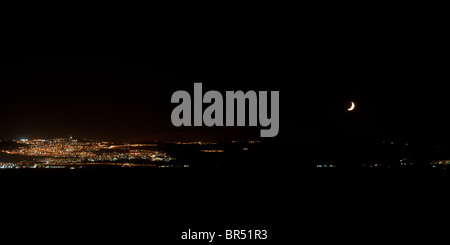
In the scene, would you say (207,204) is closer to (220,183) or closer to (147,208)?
Result: (220,183)

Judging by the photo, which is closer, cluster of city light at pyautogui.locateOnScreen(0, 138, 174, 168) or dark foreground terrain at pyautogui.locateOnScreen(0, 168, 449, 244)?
dark foreground terrain at pyautogui.locateOnScreen(0, 168, 449, 244)

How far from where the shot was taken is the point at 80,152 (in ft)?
21.6

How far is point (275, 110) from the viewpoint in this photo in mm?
6648

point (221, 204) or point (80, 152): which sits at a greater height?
point (80, 152)

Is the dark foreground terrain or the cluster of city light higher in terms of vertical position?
the cluster of city light

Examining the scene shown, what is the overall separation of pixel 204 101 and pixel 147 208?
3158 millimetres

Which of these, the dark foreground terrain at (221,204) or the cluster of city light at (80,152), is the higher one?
the cluster of city light at (80,152)

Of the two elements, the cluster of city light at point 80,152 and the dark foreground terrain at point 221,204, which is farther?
the cluster of city light at point 80,152

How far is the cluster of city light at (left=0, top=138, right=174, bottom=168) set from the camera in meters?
5.70

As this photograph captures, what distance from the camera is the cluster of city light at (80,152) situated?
5695mm

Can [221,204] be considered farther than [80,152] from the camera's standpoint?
No
